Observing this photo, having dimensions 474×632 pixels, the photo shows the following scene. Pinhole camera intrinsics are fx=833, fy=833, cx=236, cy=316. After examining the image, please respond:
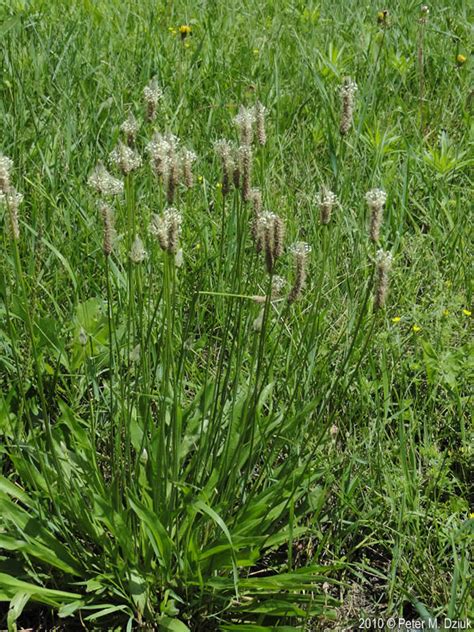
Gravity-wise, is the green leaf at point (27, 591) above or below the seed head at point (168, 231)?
below

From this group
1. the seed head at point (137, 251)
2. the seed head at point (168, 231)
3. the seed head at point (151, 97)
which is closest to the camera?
the seed head at point (168, 231)

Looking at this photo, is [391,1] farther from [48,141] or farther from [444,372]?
[444,372]

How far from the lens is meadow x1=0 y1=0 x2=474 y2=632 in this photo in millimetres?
1807

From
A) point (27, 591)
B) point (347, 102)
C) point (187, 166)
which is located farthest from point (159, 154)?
point (27, 591)

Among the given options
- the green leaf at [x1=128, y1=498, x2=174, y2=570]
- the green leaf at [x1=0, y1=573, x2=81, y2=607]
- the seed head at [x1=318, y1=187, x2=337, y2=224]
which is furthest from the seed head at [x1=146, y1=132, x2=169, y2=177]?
the green leaf at [x1=0, y1=573, x2=81, y2=607]

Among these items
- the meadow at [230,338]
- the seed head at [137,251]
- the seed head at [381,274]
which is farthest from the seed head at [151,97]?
the seed head at [381,274]

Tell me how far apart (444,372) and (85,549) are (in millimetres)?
1117

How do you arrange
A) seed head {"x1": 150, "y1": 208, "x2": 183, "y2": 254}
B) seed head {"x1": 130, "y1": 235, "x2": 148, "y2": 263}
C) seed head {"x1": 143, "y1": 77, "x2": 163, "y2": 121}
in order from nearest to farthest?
seed head {"x1": 150, "y1": 208, "x2": 183, "y2": 254}, seed head {"x1": 130, "y1": 235, "x2": 148, "y2": 263}, seed head {"x1": 143, "y1": 77, "x2": 163, "y2": 121}

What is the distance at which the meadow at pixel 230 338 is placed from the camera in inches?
71.1

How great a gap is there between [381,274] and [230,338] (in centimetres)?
115

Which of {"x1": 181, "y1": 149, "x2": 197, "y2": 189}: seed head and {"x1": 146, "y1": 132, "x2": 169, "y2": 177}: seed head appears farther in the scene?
{"x1": 181, "y1": 149, "x2": 197, "y2": 189}: seed head

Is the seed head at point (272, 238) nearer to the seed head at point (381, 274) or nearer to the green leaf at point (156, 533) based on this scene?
the seed head at point (381, 274)

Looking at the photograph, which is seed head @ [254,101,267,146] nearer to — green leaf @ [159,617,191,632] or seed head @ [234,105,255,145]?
seed head @ [234,105,255,145]

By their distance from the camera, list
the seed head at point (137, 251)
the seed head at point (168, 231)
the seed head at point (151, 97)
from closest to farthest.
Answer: the seed head at point (168, 231) < the seed head at point (137, 251) < the seed head at point (151, 97)
